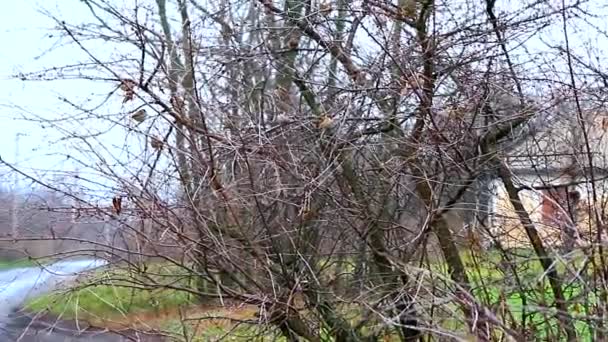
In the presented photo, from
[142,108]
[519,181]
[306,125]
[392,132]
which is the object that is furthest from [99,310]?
[519,181]

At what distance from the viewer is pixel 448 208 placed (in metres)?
4.45

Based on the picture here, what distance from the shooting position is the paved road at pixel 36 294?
4527mm

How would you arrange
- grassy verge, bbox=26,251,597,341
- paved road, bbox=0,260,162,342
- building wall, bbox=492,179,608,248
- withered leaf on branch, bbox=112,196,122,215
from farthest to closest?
paved road, bbox=0,260,162,342
grassy verge, bbox=26,251,597,341
withered leaf on branch, bbox=112,196,122,215
building wall, bbox=492,179,608,248

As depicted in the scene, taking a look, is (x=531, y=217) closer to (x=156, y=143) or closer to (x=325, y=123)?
(x=325, y=123)

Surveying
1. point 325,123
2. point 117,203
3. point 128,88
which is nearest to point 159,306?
point 117,203

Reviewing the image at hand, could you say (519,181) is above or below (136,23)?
below

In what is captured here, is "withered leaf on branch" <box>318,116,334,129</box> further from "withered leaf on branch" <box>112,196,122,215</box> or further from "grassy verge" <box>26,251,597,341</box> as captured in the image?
"withered leaf on branch" <box>112,196,122,215</box>

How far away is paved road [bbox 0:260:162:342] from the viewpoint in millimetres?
4527

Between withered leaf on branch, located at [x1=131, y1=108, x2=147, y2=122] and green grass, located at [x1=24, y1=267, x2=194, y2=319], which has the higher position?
withered leaf on branch, located at [x1=131, y1=108, x2=147, y2=122]

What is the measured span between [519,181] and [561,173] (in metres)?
0.34

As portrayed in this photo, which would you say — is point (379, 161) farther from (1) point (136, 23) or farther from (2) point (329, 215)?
(1) point (136, 23)

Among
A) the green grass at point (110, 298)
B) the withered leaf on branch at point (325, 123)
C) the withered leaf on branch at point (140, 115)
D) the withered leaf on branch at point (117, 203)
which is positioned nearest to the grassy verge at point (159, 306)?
the green grass at point (110, 298)

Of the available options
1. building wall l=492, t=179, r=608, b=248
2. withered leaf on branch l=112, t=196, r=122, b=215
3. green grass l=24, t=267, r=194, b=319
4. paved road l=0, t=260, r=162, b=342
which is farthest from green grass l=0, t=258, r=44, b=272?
A: building wall l=492, t=179, r=608, b=248

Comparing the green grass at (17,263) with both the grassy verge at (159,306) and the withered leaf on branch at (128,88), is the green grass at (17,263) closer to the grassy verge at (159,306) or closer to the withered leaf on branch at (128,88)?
the grassy verge at (159,306)
